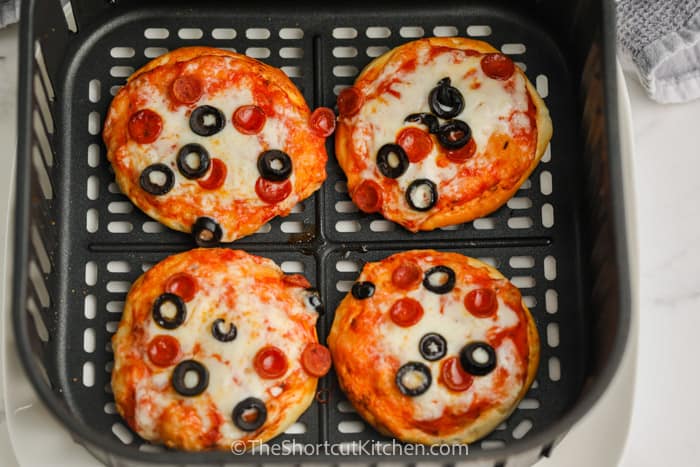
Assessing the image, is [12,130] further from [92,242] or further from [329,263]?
[329,263]

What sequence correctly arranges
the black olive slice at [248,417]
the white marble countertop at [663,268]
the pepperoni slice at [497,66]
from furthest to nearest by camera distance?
the white marble countertop at [663,268], the pepperoni slice at [497,66], the black olive slice at [248,417]

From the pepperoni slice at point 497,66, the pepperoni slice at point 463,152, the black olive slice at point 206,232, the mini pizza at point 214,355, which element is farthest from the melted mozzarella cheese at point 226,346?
the pepperoni slice at point 497,66

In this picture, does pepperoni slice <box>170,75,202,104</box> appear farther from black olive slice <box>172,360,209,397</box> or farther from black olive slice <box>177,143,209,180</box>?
black olive slice <box>172,360,209,397</box>

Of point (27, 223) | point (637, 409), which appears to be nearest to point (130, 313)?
point (27, 223)

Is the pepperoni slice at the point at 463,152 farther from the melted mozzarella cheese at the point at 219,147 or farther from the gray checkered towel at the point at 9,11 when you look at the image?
the gray checkered towel at the point at 9,11

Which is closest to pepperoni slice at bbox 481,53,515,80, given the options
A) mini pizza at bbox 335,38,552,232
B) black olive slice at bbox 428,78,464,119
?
mini pizza at bbox 335,38,552,232
